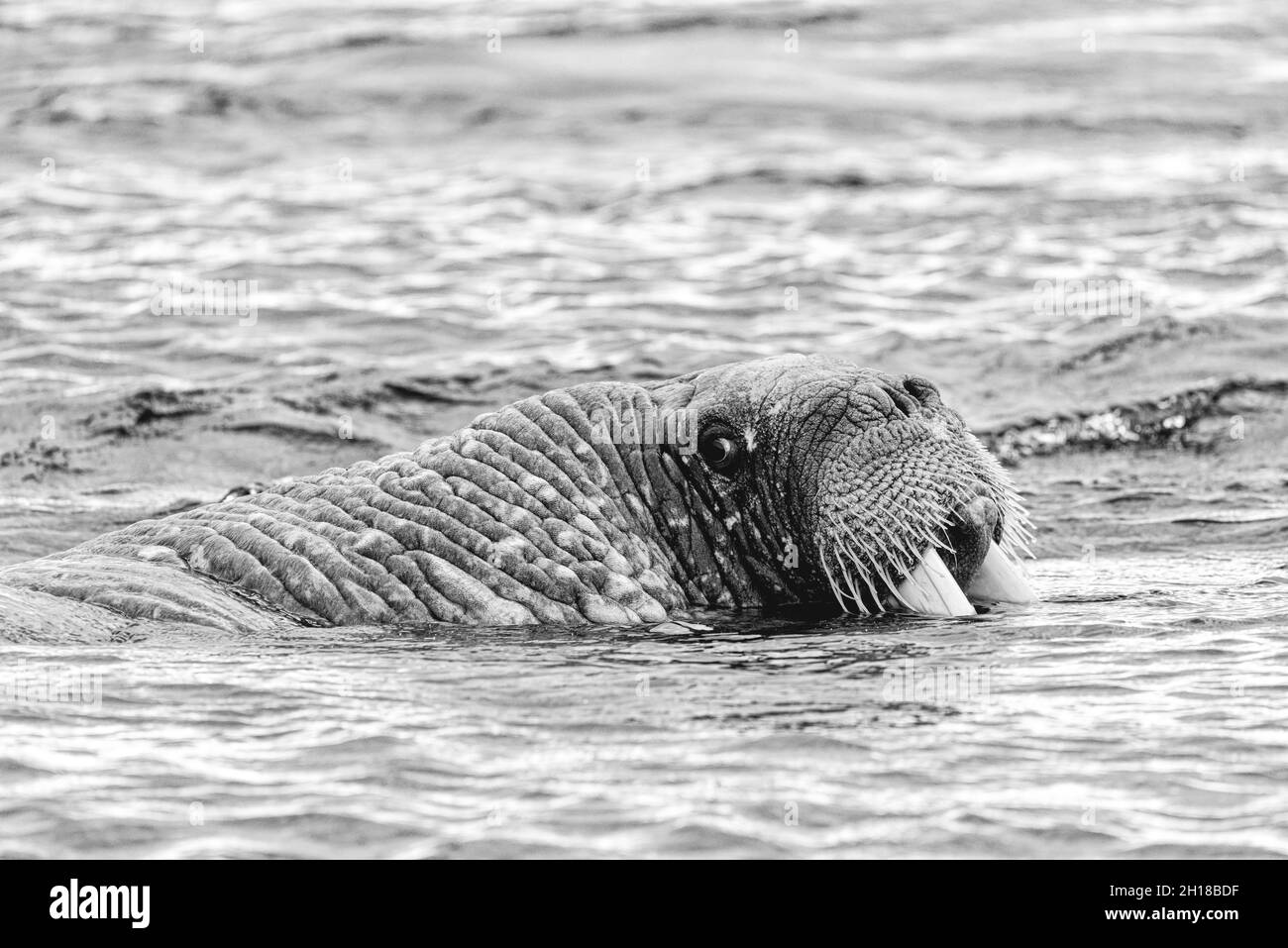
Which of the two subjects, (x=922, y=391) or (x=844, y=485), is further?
(x=922, y=391)

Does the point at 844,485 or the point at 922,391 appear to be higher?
the point at 922,391

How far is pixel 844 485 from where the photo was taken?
342 inches

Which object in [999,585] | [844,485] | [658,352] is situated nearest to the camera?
[844,485]

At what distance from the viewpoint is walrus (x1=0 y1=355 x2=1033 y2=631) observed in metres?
8.67

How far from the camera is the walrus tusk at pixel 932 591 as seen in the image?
28.7 ft

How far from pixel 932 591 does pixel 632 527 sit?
1.35m

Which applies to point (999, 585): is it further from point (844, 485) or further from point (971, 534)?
point (844, 485)

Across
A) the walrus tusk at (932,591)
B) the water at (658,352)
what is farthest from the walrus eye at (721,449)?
the walrus tusk at (932,591)

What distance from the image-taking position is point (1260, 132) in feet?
77.5

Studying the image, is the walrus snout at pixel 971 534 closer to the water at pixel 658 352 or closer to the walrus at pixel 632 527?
the walrus at pixel 632 527

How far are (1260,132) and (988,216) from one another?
499 centimetres

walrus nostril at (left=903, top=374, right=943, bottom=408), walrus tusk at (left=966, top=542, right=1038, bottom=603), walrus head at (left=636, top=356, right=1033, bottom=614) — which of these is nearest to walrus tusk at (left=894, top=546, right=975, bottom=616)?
walrus head at (left=636, top=356, right=1033, bottom=614)

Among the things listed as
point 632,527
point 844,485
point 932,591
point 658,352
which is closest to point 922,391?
point 844,485
